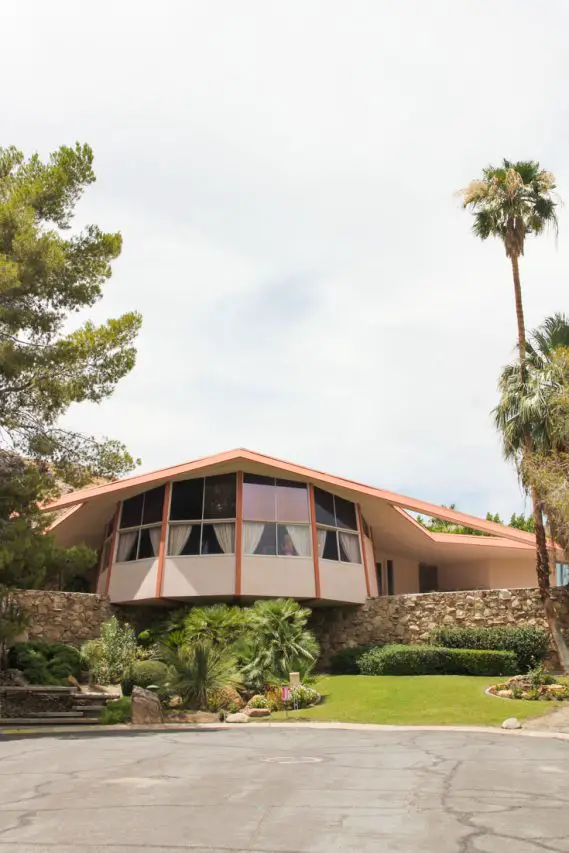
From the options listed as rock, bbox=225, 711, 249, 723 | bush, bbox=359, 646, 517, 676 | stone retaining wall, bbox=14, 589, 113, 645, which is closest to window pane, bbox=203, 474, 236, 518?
stone retaining wall, bbox=14, 589, 113, 645

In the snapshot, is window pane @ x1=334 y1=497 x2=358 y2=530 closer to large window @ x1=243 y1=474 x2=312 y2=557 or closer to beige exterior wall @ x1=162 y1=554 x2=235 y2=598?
large window @ x1=243 y1=474 x2=312 y2=557

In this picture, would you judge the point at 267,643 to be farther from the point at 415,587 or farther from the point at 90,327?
the point at 415,587

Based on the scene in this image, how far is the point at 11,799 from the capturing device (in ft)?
23.8

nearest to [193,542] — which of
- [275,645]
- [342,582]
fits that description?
[275,645]

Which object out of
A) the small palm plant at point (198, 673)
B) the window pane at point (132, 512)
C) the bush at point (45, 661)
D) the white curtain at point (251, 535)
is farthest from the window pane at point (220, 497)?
the bush at point (45, 661)

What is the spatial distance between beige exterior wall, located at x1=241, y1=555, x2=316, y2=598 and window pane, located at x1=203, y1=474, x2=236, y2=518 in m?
1.71

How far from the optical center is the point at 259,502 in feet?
82.7

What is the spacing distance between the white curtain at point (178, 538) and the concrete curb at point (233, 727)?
716cm

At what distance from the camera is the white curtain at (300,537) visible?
25.1 metres

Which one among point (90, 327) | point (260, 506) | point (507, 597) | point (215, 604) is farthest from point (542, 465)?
point (90, 327)

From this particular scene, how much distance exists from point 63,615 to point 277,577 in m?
6.86

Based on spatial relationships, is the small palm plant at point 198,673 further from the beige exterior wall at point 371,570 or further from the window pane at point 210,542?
the beige exterior wall at point 371,570

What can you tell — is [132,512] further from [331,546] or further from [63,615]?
[331,546]

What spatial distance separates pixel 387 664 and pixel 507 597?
14.8 feet
